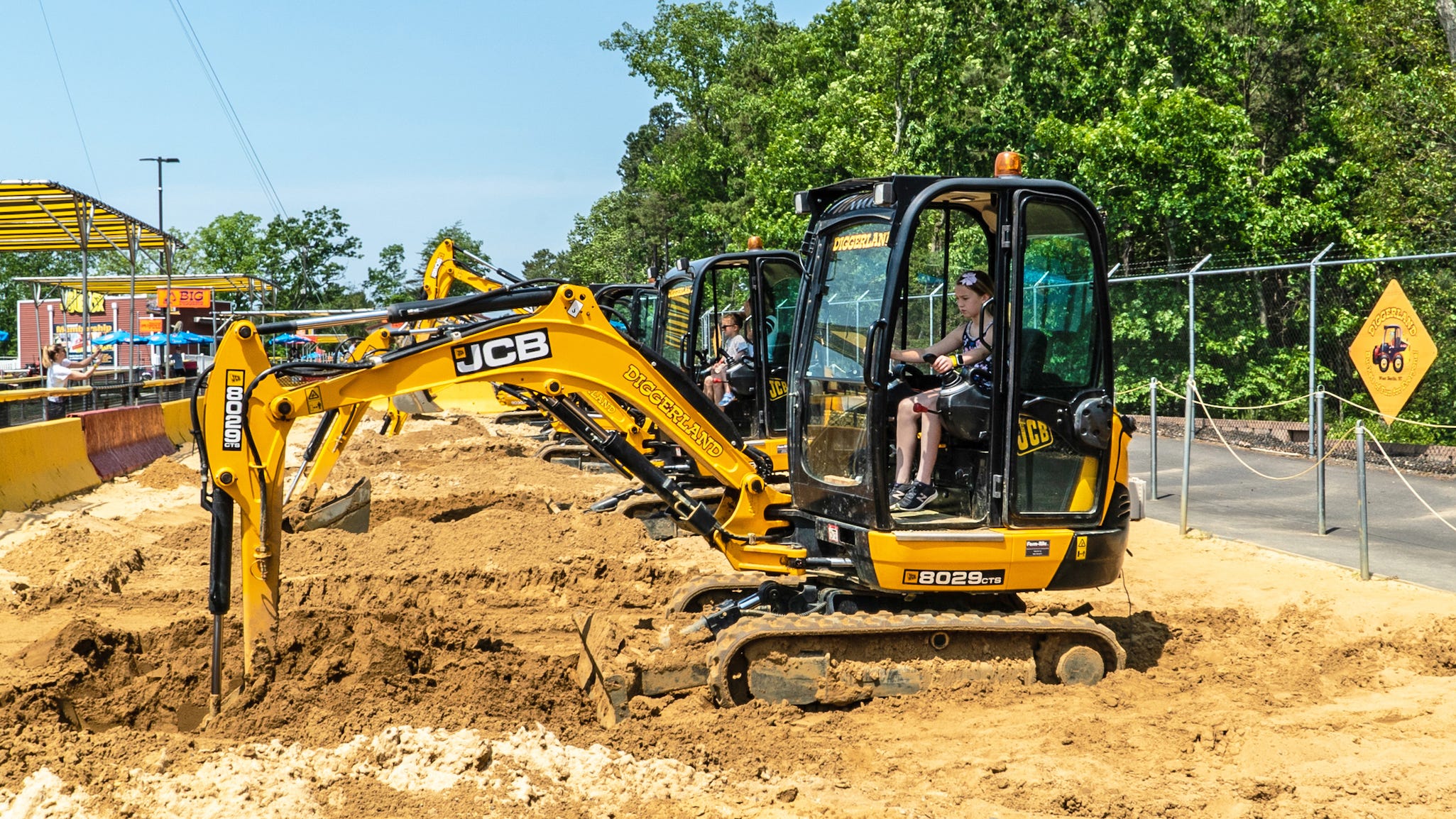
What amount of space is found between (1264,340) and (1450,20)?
19.5ft

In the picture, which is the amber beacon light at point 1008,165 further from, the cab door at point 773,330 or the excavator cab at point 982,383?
the cab door at point 773,330

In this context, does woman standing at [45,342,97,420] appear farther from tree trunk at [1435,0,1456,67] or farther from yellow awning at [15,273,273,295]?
tree trunk at [1435,0,1456,67]

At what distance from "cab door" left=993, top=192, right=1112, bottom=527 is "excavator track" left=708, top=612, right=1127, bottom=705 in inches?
24.0

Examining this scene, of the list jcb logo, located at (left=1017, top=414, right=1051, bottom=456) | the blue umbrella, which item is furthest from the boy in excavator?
the blue umbrella

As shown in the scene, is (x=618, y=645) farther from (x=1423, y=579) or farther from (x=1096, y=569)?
(x=1423, y=579)

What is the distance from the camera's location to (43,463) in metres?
12.2

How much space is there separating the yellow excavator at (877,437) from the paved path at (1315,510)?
429cm

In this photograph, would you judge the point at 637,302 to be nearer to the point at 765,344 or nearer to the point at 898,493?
the point at 765,344

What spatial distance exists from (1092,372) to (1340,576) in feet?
13.5

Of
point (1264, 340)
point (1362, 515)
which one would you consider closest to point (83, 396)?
point (1362, 515)

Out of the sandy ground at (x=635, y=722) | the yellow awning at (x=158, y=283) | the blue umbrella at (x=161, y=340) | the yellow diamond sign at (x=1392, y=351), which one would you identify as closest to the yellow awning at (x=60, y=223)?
the yellow awning at (x=158, y=283)

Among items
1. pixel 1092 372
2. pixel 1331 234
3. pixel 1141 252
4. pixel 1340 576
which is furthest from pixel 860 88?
pixel 1092 372

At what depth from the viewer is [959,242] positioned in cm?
700

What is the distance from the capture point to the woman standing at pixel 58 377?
13.6 metres
